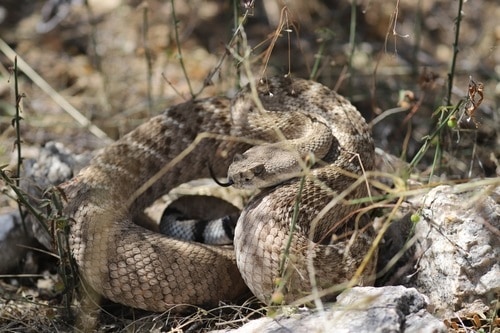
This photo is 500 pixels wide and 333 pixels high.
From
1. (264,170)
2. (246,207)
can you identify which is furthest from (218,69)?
(246,207)

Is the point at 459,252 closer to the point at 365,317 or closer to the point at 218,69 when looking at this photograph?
the point at 365,317

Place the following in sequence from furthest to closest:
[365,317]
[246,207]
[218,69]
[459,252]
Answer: [218,69] < [246,207] < [459,252] < [365,317]

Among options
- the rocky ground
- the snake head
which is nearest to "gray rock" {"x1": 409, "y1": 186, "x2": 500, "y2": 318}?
the rocky ground

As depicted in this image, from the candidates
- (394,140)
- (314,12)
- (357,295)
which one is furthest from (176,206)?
(314,12)

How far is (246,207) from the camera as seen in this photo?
4512 mm

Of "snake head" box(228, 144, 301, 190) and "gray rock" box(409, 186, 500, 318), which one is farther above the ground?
"snake head" box(228, 144, 301, 190)

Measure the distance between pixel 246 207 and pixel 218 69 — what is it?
1319 millimetres

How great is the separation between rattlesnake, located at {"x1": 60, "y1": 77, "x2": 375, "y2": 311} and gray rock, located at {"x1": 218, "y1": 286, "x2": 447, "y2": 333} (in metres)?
0.18

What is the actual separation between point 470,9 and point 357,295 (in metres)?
6.37

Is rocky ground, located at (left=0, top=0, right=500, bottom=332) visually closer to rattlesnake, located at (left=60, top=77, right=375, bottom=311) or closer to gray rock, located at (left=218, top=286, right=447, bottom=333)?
rattlesnake, located at (left=60, top=77, right=375, bottom=311)

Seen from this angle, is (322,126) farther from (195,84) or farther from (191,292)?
(195,84)

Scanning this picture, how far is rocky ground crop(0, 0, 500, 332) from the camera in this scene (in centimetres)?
579

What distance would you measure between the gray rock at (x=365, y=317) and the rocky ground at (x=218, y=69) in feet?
4.46

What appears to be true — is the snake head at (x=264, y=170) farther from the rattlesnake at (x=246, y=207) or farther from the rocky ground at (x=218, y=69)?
the rocky ground at (x=218, y=69)
